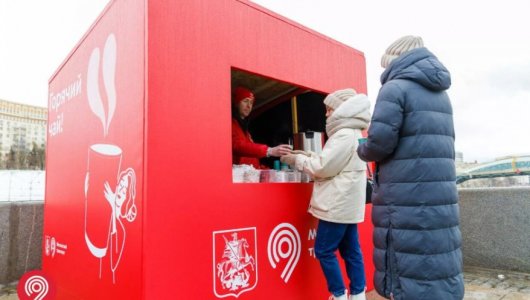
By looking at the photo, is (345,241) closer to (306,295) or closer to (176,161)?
(306,295)

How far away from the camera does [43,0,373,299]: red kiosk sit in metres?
1.95

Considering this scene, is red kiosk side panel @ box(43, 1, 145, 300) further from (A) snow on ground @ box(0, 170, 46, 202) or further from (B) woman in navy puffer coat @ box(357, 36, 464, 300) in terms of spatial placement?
(A) snow on ground @ box(0, 170, 46, 202)

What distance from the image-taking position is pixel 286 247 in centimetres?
263

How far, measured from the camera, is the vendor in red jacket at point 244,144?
2.88m

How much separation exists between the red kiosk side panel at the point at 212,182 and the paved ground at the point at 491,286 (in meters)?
1.34

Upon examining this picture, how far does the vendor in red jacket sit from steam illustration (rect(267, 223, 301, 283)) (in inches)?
24.2

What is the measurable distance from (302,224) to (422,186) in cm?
122

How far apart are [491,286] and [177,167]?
364 cm

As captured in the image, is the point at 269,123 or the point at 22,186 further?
the point at 22,186

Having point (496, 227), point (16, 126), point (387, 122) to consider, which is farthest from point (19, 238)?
point (16, 126)

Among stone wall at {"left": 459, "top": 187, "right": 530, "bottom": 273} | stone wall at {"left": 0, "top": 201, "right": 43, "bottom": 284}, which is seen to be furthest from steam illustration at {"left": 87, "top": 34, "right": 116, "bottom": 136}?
stone wall at {"left": 459, "top": 187, "right": 530, "bottom": 273}

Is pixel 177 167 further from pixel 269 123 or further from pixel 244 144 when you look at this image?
pixel 269 123

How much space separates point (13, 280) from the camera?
13.4 ft

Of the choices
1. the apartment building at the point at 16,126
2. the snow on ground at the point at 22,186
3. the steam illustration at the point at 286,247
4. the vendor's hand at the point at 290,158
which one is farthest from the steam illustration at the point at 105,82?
→ the apartment building at the point at 16,126
